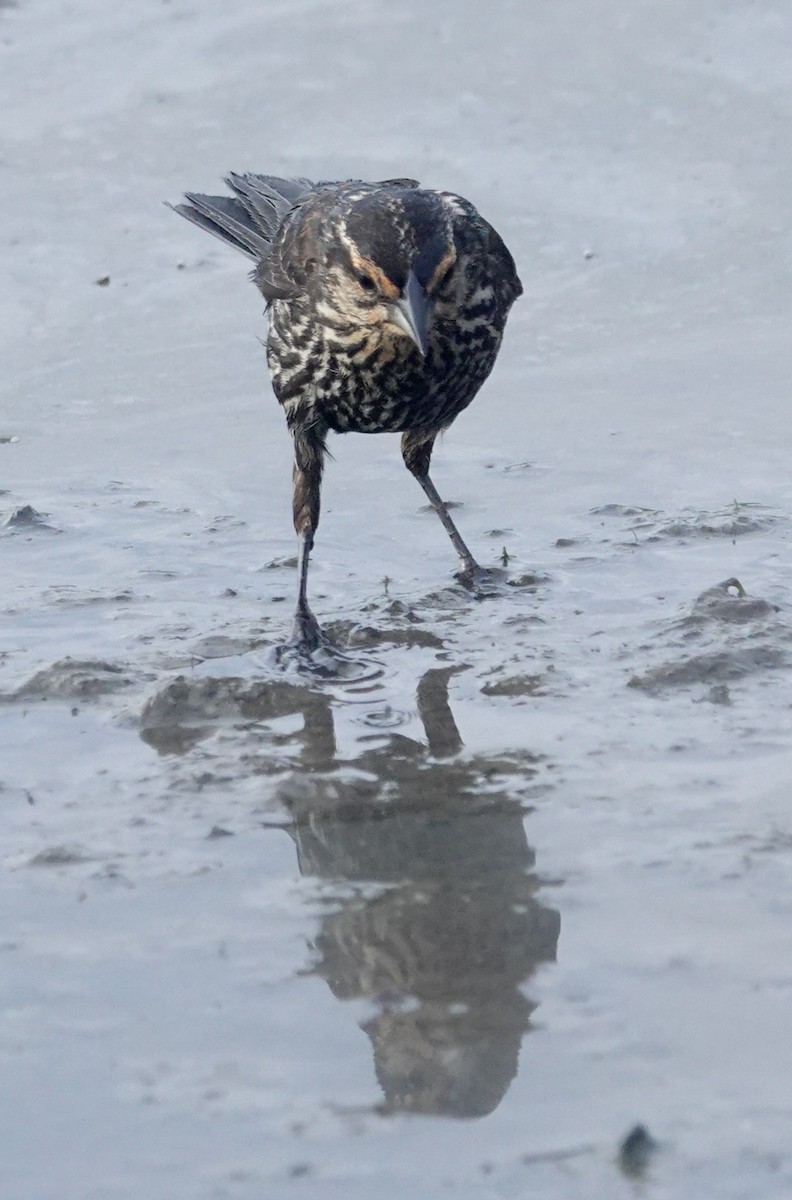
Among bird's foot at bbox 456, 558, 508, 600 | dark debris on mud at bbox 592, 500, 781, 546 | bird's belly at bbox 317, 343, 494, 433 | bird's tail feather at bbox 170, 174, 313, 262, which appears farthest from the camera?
bird's tail feather at bbox 170, 174, 313, 262

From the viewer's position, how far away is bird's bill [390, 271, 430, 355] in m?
4.66

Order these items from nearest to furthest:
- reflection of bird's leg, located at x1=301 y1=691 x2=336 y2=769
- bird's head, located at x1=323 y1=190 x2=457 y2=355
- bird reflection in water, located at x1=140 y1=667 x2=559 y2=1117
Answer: bird reflection in water, located at x1=140 y1=667 x2=559 y2=1117 → reflection of bird's leg, located at x1=301 y1=691 x2=336 y2=769 → bird's head, located at x1=323 y1=190 x2=457 y2=355

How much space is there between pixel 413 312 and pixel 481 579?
0.97 meters

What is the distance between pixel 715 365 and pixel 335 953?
4251 millimetres

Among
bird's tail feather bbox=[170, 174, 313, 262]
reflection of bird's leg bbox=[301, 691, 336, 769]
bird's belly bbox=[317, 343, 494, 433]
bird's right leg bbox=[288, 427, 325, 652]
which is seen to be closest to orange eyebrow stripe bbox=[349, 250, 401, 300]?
bird's belly bbox=[317, 343, 494, 433]

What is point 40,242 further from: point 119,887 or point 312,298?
point 119,887

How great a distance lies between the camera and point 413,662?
4.84 m

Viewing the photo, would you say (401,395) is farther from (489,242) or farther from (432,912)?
(432,912)

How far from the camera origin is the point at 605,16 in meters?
9.79

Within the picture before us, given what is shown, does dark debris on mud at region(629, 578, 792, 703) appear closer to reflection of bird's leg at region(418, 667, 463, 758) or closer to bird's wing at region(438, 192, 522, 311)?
reflection of bird's leg at region(418, 667, 463, 758)

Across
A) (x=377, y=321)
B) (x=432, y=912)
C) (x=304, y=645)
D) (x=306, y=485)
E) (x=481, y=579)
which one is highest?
(x=377, y=321)

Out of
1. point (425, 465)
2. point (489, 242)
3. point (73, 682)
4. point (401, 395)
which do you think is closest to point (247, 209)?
point (425, 465)

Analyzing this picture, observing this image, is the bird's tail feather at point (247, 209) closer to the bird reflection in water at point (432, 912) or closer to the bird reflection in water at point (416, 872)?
the bird reflection in water at point (416, 872)

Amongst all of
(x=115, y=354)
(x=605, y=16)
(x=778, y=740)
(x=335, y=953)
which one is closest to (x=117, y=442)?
(x=115, y=354)
